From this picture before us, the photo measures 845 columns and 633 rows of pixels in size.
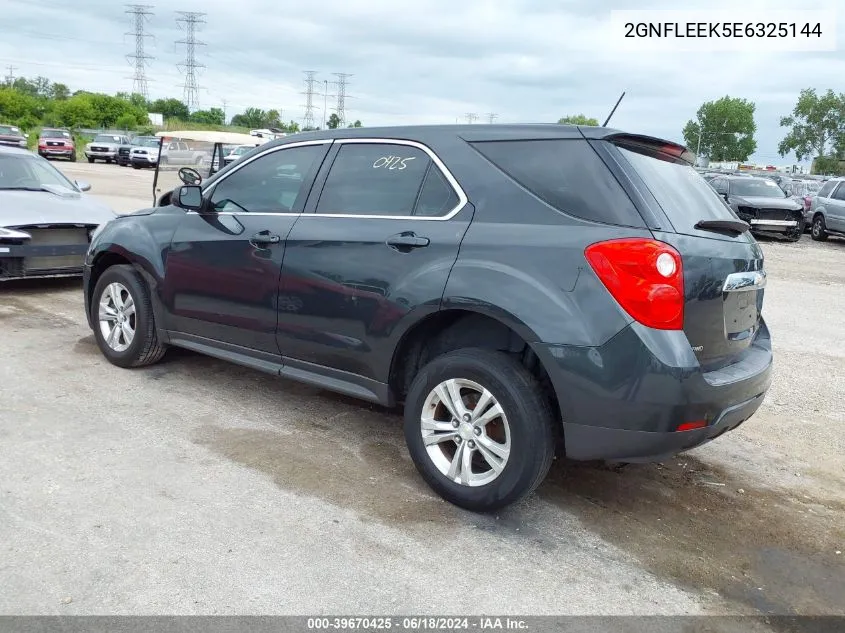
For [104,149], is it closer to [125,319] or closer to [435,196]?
[125,319]

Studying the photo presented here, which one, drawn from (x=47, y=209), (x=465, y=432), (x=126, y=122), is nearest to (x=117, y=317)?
(x=465, y=432)

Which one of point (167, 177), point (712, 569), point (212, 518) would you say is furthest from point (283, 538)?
point (167, 177)

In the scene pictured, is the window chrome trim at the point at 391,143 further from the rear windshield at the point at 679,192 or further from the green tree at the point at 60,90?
the green tree at the point at 60,90

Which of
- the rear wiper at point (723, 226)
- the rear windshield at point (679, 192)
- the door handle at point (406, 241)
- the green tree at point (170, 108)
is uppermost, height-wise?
the green tree at point (170, 108)

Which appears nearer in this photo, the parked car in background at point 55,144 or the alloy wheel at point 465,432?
the alloy wheel at point 465,432

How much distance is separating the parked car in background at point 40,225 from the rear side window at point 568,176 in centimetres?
566

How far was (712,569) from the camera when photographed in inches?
126

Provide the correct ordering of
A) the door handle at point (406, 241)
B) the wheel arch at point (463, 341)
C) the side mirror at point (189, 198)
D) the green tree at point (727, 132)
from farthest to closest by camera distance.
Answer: the green tree at point (727, 132) < the side mirror at point (189, 198) < the door handle at point (406, 241) < the wheel arch at point (463, 341)

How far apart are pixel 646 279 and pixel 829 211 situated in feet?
65.8

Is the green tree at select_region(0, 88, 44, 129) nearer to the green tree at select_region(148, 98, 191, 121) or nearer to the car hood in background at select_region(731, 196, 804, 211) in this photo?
the green tree at select_region(148, 98, 191, 121)

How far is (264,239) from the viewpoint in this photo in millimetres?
4434

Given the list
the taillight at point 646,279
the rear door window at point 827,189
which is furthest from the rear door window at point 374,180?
the rear door window at point 827,189

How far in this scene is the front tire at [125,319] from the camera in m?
5.29

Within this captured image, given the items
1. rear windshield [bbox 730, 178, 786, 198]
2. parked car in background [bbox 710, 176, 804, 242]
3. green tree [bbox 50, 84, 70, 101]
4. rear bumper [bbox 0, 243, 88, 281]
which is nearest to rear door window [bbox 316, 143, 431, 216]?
rear bumper [bbox 0, 243, 88, 281]
